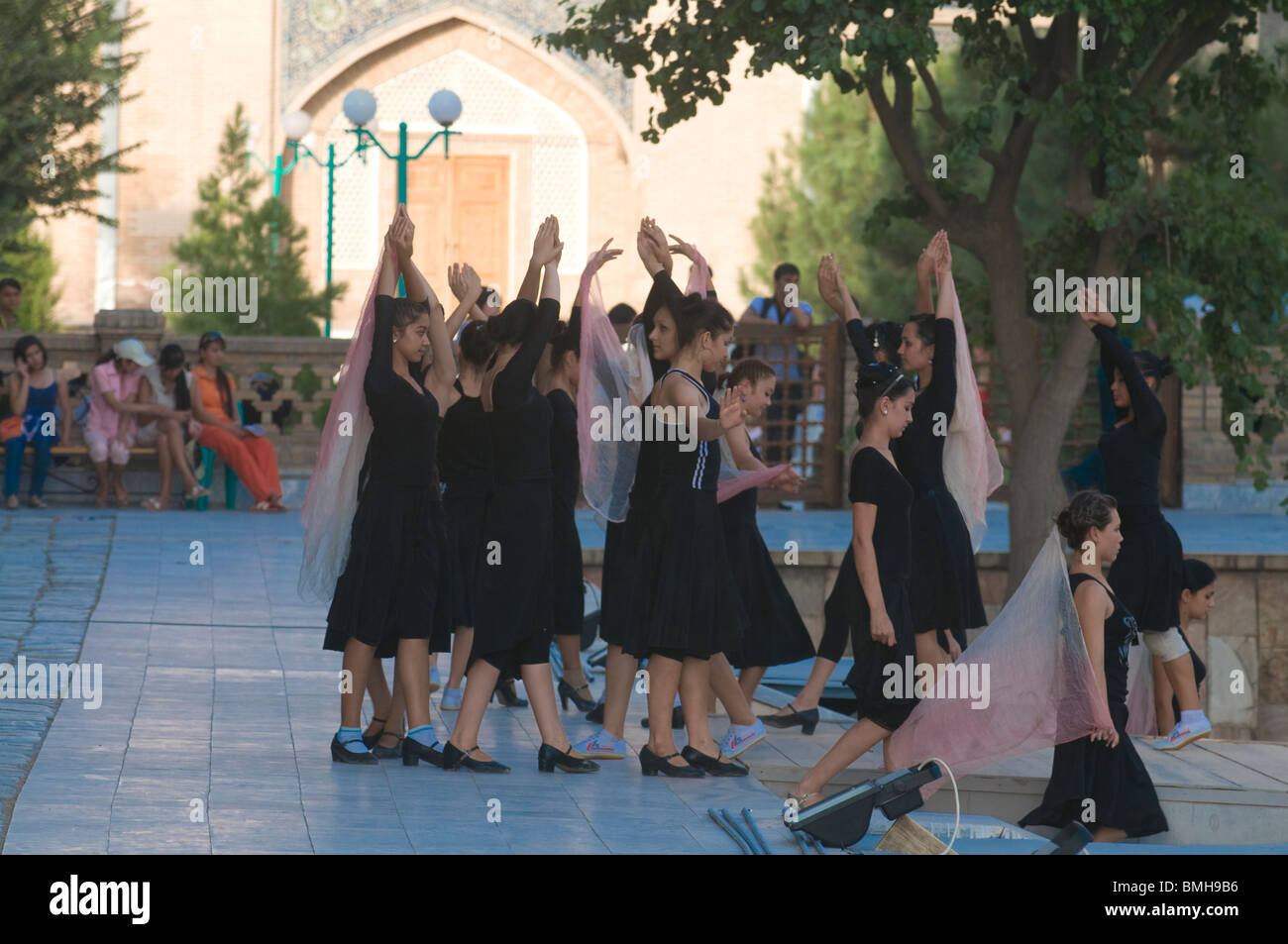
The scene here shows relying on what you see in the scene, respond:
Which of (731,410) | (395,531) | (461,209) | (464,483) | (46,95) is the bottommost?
(395,531)

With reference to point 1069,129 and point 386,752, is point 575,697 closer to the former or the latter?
point 386,752

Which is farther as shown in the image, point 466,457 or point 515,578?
point 466,457

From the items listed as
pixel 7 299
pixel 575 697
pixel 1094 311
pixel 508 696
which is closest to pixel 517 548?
pixel 575 697

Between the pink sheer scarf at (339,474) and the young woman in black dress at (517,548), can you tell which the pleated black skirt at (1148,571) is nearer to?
the young woman in black dress at (517,548)

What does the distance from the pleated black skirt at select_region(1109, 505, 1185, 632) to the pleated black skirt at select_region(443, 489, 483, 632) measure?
2682 mm

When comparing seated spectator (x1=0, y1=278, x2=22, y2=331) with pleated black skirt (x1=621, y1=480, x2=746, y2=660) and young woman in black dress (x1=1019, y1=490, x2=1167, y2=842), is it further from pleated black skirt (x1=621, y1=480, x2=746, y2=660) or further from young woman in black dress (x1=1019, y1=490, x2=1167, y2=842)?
young woman in black dress (x1=1019, y1=490, x2=1167, y2=842)

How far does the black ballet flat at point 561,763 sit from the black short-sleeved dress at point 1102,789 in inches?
58.6

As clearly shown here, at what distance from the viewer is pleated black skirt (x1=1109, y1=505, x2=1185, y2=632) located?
730 centimetres

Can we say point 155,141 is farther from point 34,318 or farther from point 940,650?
point 940,650

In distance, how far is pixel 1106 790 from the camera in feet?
19.3

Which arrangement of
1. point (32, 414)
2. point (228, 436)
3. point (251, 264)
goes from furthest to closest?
point (251, 264), point (228, 436), point (32, 414)

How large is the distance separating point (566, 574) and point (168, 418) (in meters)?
7.47

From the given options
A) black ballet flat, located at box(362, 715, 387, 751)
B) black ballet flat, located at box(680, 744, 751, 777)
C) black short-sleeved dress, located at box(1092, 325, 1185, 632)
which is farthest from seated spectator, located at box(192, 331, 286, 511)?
black ballet flat, located at box(680, 744, 751, 777)

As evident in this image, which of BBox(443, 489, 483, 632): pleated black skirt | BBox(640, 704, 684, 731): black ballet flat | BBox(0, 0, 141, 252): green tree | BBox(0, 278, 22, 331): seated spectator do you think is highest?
BBox(0, 0, 141, 252): green tree
